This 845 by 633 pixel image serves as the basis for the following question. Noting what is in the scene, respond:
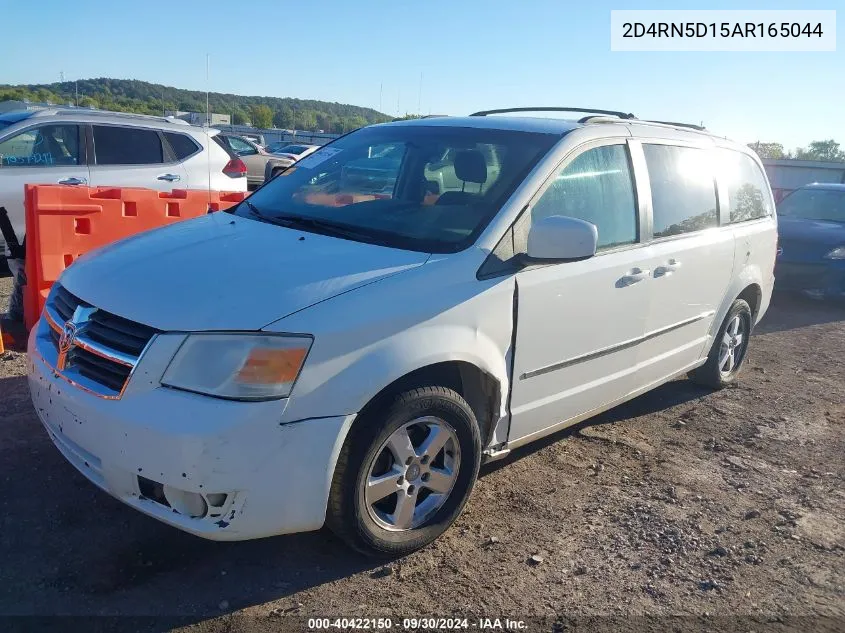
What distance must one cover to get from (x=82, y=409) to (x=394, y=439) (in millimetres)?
1179

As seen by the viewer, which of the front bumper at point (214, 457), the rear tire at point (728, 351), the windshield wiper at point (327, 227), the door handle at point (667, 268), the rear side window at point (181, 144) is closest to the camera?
the front bumper at point (214, 457)

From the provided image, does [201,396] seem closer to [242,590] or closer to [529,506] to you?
[242,590]

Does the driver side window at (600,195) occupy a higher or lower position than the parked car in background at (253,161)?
lower

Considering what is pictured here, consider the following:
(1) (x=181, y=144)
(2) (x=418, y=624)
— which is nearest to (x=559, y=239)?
(2) (x=418, y=624)

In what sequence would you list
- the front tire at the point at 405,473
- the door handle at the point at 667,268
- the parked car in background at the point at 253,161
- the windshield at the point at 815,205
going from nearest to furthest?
the front tire at the point at 405,473, the door handle at the point at 667,268, the windshield at the point at 815,205, the parked car in background at the point at 253,161

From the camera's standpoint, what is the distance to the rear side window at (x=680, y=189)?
14.1 ft

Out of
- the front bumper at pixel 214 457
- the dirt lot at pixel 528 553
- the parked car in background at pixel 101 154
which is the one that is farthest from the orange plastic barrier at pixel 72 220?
the front bumper at pixel 214 457

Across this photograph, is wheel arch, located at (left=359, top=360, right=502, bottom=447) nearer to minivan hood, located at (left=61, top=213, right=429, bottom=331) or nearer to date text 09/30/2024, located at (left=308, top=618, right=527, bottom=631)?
minivan hood, located at (left=61, top=213, right=429, bottom=331)

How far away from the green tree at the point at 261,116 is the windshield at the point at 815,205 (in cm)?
8529

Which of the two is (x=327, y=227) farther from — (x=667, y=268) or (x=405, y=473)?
(x=667, y=268)

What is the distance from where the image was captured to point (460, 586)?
3.03 meters

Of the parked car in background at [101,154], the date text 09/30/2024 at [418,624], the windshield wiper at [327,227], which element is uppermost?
the parked car in background at [101,154]

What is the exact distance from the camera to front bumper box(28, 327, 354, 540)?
2.56 metres

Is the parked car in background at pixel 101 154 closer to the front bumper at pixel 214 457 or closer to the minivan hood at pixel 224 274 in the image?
the minivan hood at pixel 224 274
